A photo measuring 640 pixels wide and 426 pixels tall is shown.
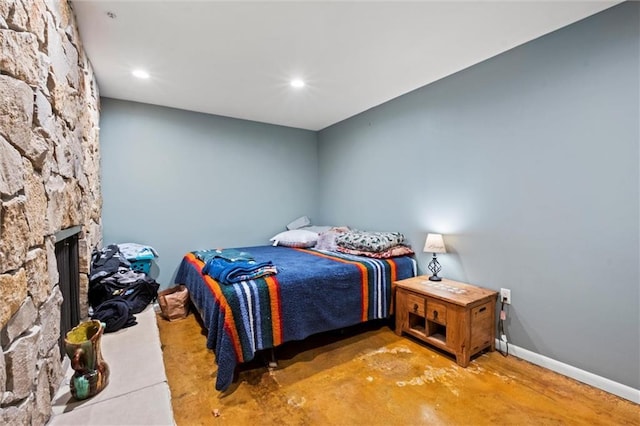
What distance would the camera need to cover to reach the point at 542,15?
194 cm

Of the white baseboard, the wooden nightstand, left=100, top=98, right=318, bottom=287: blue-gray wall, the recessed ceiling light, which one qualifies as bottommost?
the white baseboard

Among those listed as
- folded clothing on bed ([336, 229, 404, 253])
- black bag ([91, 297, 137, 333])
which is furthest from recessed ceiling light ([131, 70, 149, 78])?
folded clothing on bed ([336, 229, 404, 253])

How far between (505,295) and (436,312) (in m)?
0.58

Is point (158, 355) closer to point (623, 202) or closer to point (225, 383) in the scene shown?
point (225, 383)

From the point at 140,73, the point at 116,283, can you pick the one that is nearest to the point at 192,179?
the point at 140,73

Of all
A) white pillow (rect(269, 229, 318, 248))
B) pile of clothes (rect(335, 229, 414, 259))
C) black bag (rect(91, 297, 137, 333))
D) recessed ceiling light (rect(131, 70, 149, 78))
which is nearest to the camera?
black bag (rect(91, 297, 137, 333))

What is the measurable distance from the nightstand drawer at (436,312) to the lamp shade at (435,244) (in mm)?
485

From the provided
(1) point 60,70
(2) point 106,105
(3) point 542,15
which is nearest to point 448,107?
(3) point 542,15

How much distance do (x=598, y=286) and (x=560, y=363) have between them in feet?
2.04

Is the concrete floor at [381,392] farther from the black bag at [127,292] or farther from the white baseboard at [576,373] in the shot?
the black bag at [127,292]

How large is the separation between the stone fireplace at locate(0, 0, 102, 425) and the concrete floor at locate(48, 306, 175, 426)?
0.29ft

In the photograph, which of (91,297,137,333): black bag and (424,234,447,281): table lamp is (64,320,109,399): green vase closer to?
(91,297,137,333): black bag

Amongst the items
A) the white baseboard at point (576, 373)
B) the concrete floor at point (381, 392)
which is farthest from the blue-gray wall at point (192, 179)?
the white baseboard at point (576, 373)

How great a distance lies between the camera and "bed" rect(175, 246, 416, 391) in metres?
2.03
